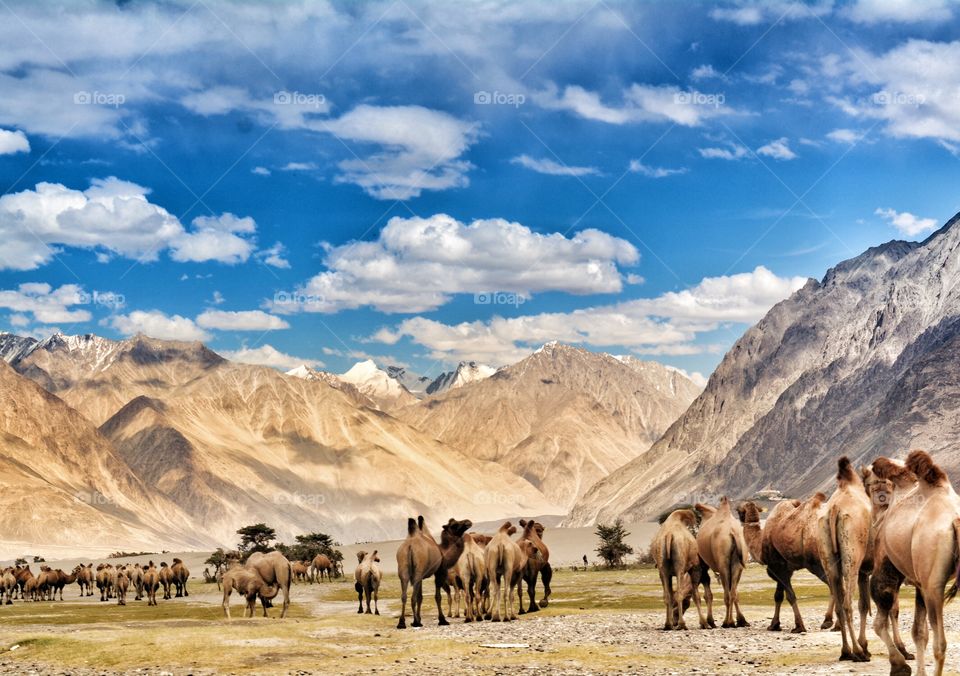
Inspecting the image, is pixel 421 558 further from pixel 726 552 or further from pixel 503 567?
pixel 726 552

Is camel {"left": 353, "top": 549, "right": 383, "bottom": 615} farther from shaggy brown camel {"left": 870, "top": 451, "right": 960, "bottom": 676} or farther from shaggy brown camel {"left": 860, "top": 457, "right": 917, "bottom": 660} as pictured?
shaggy brown camel {"left": 870, "top": 451, "right": 960, "bottom": 676}

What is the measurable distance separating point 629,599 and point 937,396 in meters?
120

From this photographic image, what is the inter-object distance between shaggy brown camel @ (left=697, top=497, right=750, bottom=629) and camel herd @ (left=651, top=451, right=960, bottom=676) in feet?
0.09

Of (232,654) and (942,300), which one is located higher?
(942,300)

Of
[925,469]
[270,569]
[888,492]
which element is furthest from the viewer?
[270,569]

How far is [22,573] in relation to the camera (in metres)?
75.6

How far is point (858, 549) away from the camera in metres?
21.4

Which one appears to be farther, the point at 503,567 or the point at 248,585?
the point at 248,585

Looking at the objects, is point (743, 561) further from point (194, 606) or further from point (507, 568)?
point (194, 606)

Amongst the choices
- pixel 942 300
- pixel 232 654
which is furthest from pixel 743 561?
pixel 942 300

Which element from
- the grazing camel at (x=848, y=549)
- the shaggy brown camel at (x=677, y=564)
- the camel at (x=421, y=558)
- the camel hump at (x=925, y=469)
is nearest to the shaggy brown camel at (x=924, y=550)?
the camel hump at (x=925, y=469)

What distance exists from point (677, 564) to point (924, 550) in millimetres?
13984

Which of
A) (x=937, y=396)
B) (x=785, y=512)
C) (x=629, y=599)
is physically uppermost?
(x=937, y=396)

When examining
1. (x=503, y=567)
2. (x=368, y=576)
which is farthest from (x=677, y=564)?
(x=368, y=576)
